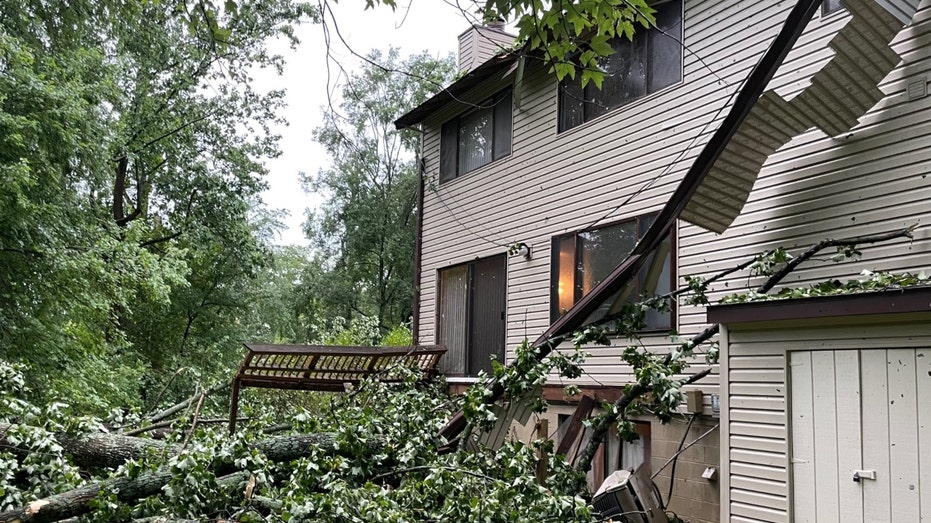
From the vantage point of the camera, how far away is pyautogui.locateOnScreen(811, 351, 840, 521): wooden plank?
4.46 m

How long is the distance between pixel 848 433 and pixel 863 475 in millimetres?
253

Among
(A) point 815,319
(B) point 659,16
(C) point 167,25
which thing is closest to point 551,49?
(A) point 815,319

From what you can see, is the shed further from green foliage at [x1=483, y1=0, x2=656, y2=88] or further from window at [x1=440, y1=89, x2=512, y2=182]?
window at [x1=440, y1=89, x2=512, y2=182]

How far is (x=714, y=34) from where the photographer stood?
7719mm

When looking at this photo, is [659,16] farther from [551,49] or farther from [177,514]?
[177,514]

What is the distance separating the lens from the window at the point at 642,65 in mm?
8188

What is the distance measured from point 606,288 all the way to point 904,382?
2.51 metres

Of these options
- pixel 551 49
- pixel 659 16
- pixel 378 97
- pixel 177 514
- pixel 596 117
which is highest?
pixel 378 97

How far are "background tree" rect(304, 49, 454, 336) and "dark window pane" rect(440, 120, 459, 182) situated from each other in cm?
1389

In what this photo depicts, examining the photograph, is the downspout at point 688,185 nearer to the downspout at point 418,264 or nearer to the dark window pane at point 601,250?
the dark window pane at point 601,250

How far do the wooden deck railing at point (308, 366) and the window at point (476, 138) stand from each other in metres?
3.47

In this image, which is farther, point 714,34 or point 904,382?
point 714,34

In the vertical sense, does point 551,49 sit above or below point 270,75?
below

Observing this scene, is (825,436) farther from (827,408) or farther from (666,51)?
(666,51)
